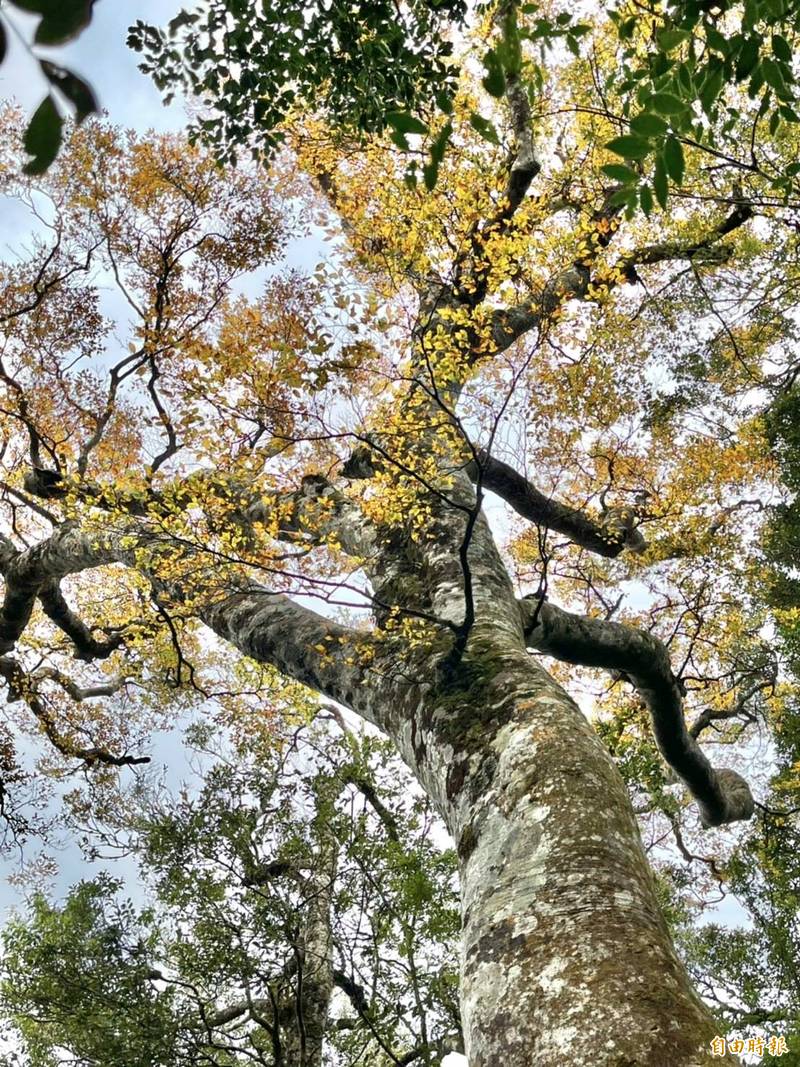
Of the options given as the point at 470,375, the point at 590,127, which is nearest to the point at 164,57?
the point at 470,375

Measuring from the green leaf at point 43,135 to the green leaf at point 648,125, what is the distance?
121 centimetres

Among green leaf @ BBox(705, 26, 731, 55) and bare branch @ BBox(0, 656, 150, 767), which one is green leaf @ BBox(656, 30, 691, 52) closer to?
green leaf @ BBox(705, 26, 731, 55)

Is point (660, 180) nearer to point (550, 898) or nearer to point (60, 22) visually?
point (60, 22)

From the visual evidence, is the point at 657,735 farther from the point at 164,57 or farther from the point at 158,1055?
the point at 164,57

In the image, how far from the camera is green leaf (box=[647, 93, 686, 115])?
144 centimetres

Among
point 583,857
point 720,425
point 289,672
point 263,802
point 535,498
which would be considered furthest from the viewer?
point 720,425

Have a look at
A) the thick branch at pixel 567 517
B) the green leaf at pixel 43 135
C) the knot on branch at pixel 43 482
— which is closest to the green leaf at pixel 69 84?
the green leaf at pixel 43 135

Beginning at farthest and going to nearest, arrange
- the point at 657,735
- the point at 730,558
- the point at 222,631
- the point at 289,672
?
1. the point at 730,558
2. the point at 657,735
3. the point at 222,631
4. the point at 289,672

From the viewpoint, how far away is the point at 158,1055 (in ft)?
18.3

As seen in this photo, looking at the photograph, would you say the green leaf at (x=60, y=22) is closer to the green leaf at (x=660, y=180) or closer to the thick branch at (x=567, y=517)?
the green leaf at (x=660, y=180)

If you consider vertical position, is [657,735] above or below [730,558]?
below

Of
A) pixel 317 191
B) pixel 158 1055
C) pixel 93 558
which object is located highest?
pixel 317 191

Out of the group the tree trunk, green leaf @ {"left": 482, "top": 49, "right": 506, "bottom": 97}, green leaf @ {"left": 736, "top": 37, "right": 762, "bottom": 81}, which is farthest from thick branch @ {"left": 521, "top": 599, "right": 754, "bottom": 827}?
green leaf @ {"left": 482, "top": 49, "right": 506, "bottom": 97}

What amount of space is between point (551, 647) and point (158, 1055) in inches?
172
